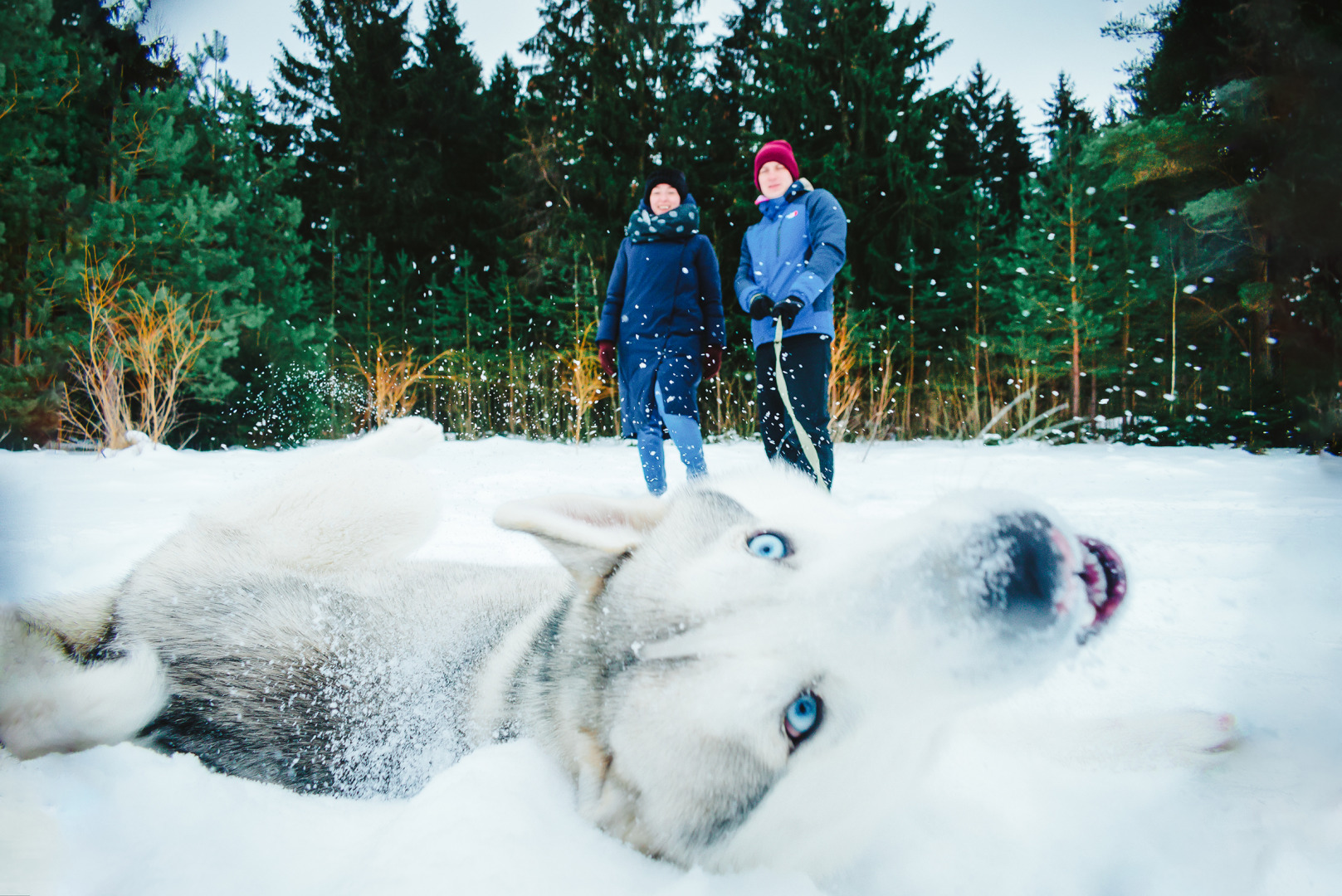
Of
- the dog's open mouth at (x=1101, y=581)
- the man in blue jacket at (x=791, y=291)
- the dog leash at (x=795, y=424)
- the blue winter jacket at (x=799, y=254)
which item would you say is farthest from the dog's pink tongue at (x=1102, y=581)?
the blue winter jacket at (x=799, y=254)

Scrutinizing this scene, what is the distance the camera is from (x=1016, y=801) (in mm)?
783

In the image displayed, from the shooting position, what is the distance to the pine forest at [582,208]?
2.79ft

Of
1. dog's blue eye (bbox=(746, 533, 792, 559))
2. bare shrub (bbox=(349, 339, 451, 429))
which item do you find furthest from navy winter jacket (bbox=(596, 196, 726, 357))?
dog's blue eye (bbox=(746, 533, 792, 559))

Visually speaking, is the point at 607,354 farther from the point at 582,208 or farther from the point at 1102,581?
the point at 1102,581

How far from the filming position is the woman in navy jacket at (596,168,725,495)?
2.48 m

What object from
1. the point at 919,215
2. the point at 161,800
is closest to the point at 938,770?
the point at 161,800

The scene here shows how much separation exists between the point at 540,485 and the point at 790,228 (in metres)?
1.60

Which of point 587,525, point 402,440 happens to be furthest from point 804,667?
point 402,440

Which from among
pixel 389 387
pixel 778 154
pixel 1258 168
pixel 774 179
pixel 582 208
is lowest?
pixel 389 387

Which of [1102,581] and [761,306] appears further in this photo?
[761,306]

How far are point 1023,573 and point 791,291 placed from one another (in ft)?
6.00

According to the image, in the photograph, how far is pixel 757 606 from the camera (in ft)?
2.25

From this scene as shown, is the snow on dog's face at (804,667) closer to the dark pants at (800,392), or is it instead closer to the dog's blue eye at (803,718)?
the dog's blue eye at (803,718)

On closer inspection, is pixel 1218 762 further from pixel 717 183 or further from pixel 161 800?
pixel 717 183
